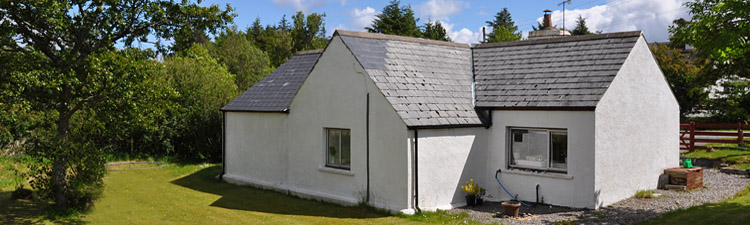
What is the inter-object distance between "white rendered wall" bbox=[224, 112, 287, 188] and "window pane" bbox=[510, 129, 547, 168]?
23.2 feet

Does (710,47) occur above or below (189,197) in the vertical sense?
above

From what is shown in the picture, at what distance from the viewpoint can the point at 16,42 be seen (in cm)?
1394

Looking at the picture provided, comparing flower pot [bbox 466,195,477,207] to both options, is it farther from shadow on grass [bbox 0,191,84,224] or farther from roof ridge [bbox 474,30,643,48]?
shadow on grass [bbox 0,191,84,224]

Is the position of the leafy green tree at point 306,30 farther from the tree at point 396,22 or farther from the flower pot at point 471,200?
the flower pot at point 471,200

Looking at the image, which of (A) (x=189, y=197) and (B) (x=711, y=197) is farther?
(A) (x=189, y=197)

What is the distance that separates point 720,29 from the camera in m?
12.5

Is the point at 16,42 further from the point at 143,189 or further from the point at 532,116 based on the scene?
the point at 532,116

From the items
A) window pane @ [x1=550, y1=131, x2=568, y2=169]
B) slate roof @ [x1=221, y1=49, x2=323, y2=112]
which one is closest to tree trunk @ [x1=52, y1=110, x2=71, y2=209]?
slate roof @ [x1=221, y1=49, x2=323, y2=112]

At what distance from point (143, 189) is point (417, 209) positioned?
10.1 metres

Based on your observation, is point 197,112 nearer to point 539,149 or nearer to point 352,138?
point 352,138

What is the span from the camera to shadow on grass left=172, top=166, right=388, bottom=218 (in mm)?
14734

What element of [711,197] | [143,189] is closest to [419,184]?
[711,197]

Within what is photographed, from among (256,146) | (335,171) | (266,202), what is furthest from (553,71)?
(256,146)

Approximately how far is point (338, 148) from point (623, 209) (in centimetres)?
762
